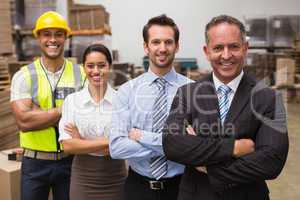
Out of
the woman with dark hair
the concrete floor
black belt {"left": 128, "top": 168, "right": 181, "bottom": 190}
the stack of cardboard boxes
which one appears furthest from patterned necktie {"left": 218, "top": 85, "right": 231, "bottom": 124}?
the stack of cardboard boxes

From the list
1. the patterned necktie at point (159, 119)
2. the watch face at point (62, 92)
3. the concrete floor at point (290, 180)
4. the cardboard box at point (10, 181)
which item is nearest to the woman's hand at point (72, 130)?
the watch face at point (62, 92)

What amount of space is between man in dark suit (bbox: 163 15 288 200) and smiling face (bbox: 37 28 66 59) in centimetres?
121

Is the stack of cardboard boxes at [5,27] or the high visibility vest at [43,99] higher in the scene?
the stack of cardboard boxes at [5,27]

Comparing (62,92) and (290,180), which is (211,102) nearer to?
(62,92)

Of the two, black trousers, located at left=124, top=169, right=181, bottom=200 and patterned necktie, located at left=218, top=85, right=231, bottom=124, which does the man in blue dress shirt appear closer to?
black trousers, located at left=124, top=169, right=181, bottom=200

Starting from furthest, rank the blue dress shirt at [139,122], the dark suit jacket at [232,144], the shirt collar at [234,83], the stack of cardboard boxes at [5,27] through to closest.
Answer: the stack of cardboard boxes at [5,27]
the blue dress shirt at [139,122]
the shirt collar at [234,83]
the dark suit jacket at [232,144]

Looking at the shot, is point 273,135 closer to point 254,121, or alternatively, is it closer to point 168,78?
point 254,121

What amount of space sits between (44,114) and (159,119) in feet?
2.79

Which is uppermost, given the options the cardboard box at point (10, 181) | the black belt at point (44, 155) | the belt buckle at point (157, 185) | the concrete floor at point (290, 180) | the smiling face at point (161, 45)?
the smiling face at point (161, 45)

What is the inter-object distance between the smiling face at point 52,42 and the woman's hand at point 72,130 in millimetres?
600

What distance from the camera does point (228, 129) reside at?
1.64 m

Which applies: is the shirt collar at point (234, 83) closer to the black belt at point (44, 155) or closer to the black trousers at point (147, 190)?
the black trousers at point (147, 190)

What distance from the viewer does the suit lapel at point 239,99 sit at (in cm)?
161

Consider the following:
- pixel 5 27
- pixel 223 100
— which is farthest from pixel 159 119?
pixel 5 27
